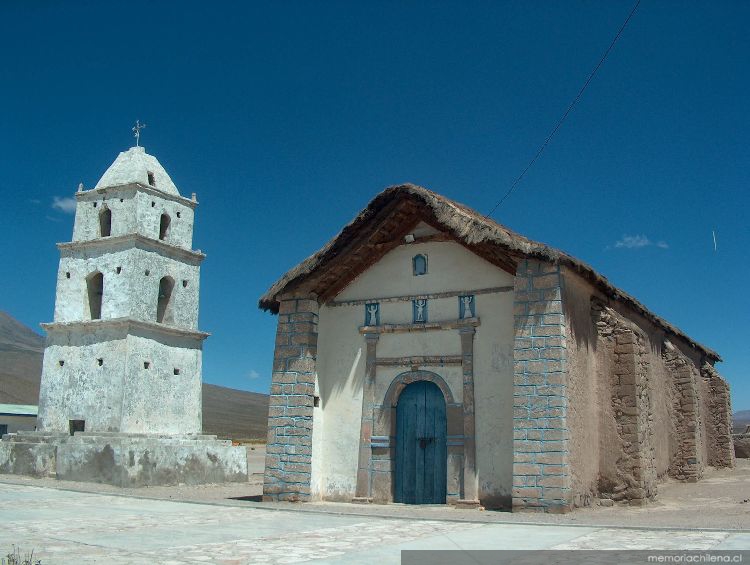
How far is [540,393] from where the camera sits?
468 inches

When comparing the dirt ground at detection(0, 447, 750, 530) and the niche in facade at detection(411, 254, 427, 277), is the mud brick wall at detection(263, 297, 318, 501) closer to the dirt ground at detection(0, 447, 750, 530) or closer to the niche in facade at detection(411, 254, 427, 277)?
the dirt ground at detection(0, 447, 750, 530)

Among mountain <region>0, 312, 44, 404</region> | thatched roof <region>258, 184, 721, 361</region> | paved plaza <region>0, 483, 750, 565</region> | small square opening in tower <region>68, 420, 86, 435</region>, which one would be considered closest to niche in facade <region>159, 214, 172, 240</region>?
small square opening in tower <region>68, 420, 86, 435</region>

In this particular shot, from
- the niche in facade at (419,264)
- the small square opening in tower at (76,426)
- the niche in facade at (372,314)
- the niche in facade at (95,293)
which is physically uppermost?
the niche in facade at (95,293)

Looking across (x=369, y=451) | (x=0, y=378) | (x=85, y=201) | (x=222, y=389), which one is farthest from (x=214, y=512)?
(x=222, y=389)

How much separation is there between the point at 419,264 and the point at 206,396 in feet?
334

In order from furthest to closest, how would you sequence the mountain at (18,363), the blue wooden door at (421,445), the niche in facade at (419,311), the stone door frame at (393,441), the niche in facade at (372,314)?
1. the mountain at (18,363)
2. the niche in facade at (372,314)
3. the niche in facade at (419,311)
4. the blue wooden door at (421,445)
5. the stone door frame at (393,441)

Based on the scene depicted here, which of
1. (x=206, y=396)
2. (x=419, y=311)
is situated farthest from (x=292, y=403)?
(x=206, y=396)

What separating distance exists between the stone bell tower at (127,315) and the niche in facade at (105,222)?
1.3 inches

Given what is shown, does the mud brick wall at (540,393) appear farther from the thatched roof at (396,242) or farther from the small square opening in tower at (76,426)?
the small square opening in tower at (76,426)

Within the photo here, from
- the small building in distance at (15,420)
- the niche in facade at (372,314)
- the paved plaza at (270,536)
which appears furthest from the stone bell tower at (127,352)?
the small building in distance at (15,420)

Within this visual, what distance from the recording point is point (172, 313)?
21.6m

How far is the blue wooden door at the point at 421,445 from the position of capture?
13.5 m

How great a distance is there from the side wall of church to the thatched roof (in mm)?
301

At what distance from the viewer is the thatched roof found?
12.7m
